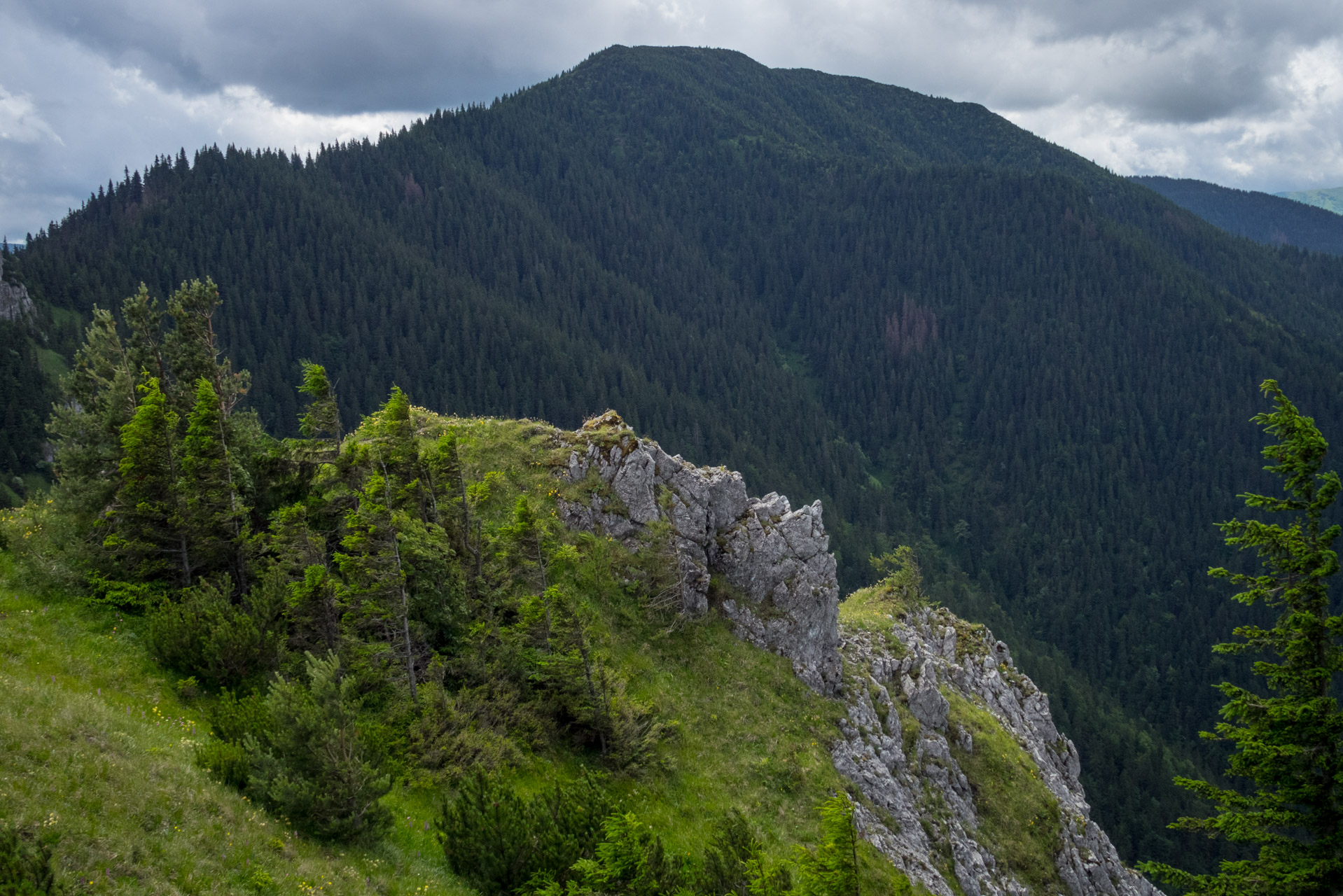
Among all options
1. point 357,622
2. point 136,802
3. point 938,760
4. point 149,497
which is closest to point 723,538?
point 938,760

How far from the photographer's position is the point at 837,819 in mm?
15547

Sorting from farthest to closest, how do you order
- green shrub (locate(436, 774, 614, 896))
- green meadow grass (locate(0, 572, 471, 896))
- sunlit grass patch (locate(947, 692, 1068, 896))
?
sunlit grass patch (locate(947, 692, 1068, 896)), green shrub (locate(436, 774, 614, 896)), green meadow grass (locate(0, 572, 471, 896))

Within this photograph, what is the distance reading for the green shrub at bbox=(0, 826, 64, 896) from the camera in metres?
9.80

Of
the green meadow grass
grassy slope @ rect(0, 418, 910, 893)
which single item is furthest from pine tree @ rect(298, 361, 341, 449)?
the green meadow grass

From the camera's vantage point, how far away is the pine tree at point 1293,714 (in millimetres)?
16469

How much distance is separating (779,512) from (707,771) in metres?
17.0

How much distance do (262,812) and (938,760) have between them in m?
35.0

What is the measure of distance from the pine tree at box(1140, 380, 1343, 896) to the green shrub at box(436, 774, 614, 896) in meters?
14.6

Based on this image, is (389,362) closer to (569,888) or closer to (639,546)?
(639,546)

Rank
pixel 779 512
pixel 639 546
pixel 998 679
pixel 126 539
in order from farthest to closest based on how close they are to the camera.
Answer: pixel 998 679, pixel 779 512, pixel 639 546, pixel 126 539

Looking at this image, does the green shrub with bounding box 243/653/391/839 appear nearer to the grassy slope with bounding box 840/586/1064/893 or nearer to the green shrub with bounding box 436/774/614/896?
the green shrub with bounding box 436/774/614/896

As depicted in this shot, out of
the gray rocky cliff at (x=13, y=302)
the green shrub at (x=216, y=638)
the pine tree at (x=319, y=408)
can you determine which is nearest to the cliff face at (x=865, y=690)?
the pine tree at (x=319, y=408)

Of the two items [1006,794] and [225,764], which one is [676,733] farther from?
[1006,794]

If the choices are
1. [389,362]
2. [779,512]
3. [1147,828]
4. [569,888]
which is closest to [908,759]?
[779,512]
